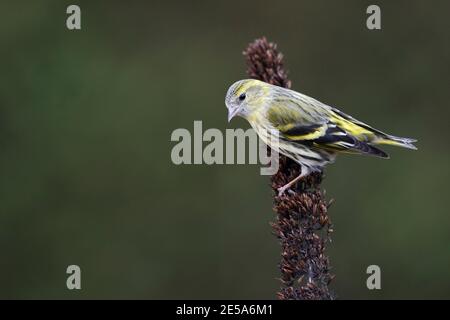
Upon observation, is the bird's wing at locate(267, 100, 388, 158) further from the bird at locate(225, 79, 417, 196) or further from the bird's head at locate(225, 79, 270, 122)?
the bird's head at locate(225, 79, 270, 122)

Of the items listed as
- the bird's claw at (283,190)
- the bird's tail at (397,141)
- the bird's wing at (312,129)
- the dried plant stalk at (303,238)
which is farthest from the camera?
the bird's tail at (397,141)

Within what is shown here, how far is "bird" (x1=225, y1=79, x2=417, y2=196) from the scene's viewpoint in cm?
615

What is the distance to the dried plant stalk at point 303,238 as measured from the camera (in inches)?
192

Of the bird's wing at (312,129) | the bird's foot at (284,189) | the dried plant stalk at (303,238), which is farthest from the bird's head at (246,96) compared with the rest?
the bird's foot at (284,189)

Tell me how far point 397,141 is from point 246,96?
1336 millimetres

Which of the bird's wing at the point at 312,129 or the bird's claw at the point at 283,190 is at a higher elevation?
the bird's wing at the point at 312,129

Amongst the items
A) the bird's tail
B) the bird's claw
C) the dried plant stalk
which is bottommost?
the dried plant stalk

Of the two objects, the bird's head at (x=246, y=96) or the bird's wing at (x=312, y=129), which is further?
the bird's head at (x=246, y=96)

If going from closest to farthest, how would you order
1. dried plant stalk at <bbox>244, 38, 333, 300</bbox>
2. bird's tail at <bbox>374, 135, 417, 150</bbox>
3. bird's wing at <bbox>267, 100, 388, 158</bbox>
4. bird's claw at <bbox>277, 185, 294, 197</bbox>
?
dried plant stalk at <bbox>244, 38, 333, 300</bbox>, bird's claw at <bbox>277, 185, 294, 197</bbox>, bird's wing at <bbox>267, 100, 388, 158</bbox>, bird's tail at <bbox>374, 135, 417, 150</bbox>

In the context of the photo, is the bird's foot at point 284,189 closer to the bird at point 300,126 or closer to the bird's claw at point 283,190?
the bird's claw at point 283,190

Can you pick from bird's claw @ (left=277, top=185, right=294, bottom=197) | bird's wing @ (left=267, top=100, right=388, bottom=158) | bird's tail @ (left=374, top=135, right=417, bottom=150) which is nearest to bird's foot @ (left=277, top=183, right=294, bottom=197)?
bird's claw @ (left=277, top=185, right=294, bottom=197)

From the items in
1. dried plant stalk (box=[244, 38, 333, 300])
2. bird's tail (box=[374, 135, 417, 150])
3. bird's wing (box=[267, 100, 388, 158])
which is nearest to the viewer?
dried plant stalk (box=[244, 38, 333, 300])

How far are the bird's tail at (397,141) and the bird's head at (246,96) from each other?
1.06 metres

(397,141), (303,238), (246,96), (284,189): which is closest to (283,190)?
(284,189)
